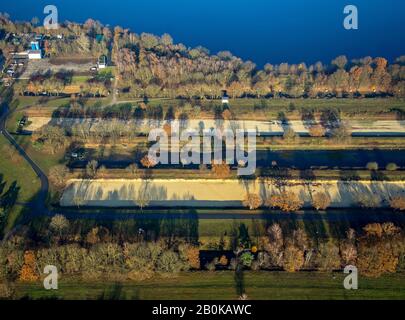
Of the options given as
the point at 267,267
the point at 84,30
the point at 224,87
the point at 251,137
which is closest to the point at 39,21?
the point at 84,30

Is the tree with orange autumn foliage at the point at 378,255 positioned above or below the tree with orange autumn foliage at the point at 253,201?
below

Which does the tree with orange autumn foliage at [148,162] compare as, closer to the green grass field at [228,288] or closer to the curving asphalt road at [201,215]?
the curving asphalt road at [201,215]

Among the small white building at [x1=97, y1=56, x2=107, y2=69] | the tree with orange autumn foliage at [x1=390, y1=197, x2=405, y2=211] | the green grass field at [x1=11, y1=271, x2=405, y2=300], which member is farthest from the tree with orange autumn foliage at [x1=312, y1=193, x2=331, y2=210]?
the small white building at [x1=97, y1=56, x2=107, y2=69]

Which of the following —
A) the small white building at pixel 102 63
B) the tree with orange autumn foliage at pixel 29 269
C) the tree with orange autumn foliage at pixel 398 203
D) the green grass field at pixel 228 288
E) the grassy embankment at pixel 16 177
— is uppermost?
the small white building at pixel 102 63

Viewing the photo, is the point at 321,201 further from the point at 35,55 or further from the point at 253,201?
the point at 35,55

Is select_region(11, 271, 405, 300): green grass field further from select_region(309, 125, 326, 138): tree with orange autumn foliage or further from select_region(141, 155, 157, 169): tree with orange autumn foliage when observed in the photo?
select_region(309, 125, 326, 138): tree with orange autumn foliage

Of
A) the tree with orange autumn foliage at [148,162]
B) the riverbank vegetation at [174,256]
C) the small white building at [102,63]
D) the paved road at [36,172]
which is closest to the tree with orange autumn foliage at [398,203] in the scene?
the riverbank vegetation at [174,256]
